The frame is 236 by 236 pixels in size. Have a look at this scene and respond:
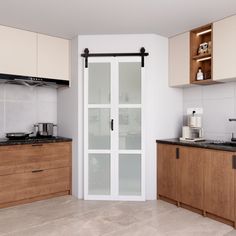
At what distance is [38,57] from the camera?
3355 mm

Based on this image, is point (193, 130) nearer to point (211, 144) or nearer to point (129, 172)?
point (211, 144)

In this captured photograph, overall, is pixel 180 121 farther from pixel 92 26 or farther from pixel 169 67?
pixel 92 26

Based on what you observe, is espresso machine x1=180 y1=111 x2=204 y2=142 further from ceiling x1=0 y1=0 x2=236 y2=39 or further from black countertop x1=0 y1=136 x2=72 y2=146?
black countertop x1=0 y1=136 x2=72 y2=146

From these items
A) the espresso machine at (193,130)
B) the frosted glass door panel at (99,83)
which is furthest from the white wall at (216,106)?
the frosted glass door panel at (99,83)

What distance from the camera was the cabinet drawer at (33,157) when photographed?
116 inches

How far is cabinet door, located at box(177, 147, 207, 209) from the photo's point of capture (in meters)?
2.75

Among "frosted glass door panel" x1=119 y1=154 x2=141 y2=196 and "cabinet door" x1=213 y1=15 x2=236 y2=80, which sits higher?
"cabinet door" x1=213 y1=15 x2=236 y2=80

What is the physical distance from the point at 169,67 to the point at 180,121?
84cm

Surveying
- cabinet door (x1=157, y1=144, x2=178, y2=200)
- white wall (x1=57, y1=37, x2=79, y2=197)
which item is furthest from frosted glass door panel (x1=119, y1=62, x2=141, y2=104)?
cabinet door (x1=157, y1=144, x2=178, y2=200)

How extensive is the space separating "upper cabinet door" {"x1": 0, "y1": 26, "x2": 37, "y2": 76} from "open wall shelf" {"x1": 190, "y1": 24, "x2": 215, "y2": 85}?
217cm

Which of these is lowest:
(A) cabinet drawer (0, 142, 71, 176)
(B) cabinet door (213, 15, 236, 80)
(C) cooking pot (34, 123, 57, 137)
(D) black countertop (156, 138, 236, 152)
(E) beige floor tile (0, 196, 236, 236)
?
(E) beige floor tile (0, 196, 236, 236)

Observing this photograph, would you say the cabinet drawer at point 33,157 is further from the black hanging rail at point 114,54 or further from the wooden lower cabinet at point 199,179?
the wooden lower cabinet at point 199,179

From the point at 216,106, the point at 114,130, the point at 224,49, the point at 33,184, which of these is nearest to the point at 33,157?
the point at 33,184

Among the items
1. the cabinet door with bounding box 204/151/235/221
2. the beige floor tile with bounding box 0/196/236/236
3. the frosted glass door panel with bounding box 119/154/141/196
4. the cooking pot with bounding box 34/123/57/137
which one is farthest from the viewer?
the cooking pot with bounding box 34/123/57/137
